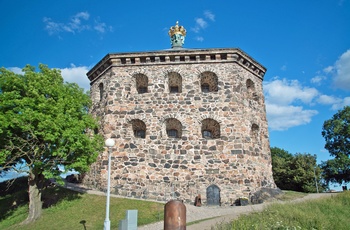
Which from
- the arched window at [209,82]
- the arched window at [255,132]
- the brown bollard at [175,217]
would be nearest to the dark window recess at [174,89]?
the arched window at [209,82]

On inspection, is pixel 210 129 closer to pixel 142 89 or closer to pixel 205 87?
pixel 205 87

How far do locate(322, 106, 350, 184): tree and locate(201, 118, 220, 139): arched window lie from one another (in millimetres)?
16902

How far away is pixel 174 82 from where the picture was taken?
679 inches

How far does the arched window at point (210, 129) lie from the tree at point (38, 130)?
6.42 metres

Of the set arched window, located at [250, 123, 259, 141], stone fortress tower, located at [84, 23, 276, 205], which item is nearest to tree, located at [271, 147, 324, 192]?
stone fortress tower, located at [84, 23, 276, 205]

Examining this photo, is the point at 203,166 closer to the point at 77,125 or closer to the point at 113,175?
the point at 113,175

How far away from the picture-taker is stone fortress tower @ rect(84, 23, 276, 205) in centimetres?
1466

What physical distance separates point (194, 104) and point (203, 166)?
142 inches

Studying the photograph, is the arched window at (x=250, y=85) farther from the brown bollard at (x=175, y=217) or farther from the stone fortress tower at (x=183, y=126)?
the brown bollard at (x=175, y=217)

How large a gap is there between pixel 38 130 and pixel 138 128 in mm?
5974

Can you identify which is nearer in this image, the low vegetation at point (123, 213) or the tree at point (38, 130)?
the low vegetation at point (123, 213)

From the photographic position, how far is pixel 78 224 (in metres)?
11.2

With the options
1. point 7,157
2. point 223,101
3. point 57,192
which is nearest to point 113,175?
point 57,192

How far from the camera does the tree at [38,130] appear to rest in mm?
11797
